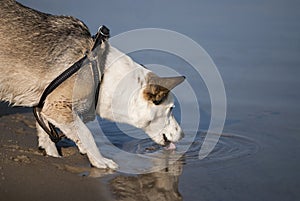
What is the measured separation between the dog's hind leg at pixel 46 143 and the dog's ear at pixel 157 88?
3.69 ft

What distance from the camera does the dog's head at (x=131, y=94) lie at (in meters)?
4.83

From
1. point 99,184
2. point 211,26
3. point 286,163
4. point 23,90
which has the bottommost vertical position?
point 99,184

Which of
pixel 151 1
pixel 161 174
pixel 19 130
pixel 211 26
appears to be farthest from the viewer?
pixel 151 1

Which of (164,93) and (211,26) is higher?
(211,26)

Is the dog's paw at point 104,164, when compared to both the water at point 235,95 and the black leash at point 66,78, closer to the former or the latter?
the water at point 235,95

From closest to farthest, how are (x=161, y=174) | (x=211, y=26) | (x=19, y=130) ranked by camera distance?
(x=161, y=174) < (x=19, y=130) < (x=211, y=26)

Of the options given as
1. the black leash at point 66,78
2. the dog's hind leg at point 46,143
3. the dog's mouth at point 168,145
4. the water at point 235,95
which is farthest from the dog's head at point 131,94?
the dog's hind leg at point 46,143

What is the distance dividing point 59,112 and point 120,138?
118cm

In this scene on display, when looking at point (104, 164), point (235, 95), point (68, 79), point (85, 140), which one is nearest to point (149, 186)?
point (104, 164)

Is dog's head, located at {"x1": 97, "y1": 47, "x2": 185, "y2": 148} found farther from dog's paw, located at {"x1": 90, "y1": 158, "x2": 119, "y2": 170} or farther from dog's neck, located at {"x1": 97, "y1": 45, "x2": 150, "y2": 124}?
dog's paw, located at {"x1": 90, "y1": 158, "x2": 119, "y2": 170}

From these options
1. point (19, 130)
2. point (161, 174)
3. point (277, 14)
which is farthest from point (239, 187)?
point (277, 14)

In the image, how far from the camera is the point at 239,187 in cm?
412

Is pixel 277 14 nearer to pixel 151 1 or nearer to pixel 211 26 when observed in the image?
pixel 211 26

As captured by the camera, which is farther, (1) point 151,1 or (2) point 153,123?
(1) point 151,1
